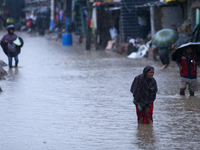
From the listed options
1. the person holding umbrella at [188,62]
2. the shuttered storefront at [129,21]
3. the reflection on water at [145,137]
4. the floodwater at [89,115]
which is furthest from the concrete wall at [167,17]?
the reflection on water at [145,137]

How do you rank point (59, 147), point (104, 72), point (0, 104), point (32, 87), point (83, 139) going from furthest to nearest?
point (104, 72), point (32, 87), point (0, 104), point (83, 139), point (59, 147)

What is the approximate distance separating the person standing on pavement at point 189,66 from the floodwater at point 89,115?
32 centimetres

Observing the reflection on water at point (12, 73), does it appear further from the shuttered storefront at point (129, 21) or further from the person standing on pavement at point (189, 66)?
the shuttered storefront at point (129, 21)

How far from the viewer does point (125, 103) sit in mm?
8312

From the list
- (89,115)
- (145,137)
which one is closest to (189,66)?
(89,115)

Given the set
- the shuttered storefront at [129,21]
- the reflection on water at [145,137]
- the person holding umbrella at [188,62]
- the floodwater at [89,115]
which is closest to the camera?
the reflection on water at [145,137]

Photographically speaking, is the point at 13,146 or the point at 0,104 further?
the point at 0,104

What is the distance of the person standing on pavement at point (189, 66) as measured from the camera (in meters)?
8.83

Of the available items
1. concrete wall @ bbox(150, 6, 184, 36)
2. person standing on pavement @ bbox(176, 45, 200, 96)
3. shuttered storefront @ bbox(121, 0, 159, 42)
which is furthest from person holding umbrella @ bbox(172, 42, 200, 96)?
shuttered storefront @ bbox(121, 0, 159, 42)

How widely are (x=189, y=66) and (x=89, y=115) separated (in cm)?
281

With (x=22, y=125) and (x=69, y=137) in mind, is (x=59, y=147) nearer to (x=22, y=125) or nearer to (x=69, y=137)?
(x=69, y=137)

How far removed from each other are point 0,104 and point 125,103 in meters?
2.44

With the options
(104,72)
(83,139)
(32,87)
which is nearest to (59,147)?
(83,139)

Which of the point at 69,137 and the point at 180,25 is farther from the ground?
the point at 180,25
